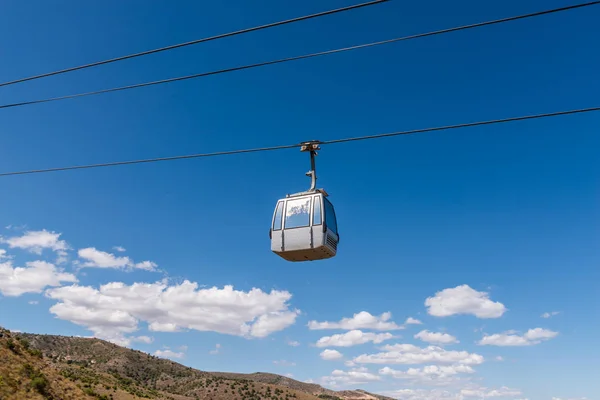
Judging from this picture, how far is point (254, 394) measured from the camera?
535 feet

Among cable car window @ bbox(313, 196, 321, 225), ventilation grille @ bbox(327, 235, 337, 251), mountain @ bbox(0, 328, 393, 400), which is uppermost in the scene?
mountain @ bbox(0, 328, 393, 400)

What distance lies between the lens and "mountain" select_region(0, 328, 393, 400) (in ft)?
250

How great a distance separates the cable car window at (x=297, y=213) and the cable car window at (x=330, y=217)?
0.55 m

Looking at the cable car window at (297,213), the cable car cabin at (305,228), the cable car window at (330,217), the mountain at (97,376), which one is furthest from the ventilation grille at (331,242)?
the mountain at (97,376)

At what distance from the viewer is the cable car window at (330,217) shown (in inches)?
545

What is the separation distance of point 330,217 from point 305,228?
94 centimetres

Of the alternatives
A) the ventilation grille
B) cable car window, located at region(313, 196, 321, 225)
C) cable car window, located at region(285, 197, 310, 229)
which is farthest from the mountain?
cable car window, located at region(313, 196, 321, 225)

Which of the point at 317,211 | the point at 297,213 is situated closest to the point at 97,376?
the point at 297,213

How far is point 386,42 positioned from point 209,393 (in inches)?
6580

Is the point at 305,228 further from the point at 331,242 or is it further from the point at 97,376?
the point at 97,376

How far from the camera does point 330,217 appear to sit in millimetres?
14125

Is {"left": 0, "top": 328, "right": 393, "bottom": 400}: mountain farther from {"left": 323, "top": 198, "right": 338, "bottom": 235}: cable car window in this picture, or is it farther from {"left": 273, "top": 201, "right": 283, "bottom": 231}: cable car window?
{"left": 323, "top": 198, "right": 338, "bottom": 235}: cable car window

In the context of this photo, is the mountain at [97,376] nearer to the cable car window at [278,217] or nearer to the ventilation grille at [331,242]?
the cable car window at [278,217]

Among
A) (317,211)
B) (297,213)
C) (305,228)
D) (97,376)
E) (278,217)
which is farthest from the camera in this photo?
(97,376)
